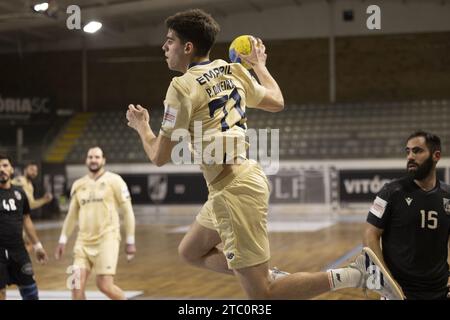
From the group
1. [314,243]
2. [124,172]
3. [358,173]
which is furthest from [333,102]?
[314,243]

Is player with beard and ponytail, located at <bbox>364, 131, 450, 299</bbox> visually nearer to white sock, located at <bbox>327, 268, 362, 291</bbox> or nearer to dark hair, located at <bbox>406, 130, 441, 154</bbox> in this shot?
dark hair, located at <bbox>406, 130, 441, 154</bbox>

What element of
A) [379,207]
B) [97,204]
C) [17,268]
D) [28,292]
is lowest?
[28,292]

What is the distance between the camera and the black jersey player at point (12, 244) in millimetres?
6785

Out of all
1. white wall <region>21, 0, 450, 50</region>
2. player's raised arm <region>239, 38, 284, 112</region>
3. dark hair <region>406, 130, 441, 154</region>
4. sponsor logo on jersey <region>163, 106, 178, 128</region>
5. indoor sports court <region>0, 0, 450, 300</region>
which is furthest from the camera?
indoor sports court <region>0, 0, 450, 300</region>

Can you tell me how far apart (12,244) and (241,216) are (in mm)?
3575

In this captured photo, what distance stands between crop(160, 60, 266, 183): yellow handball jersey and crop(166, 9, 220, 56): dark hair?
0.12 metres

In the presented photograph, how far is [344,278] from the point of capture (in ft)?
13.9

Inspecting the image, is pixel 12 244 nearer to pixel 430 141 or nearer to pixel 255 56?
pixel 255 56

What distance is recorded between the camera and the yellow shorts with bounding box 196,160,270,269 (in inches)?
161

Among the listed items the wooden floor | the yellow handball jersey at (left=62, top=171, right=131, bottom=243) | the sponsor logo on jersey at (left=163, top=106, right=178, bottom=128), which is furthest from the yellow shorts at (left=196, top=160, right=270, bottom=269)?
the yellow handball jersey at (left=62, top=171, right=131, bottom=243)

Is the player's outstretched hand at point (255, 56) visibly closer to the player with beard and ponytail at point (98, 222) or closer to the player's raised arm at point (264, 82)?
the player's raised arm at point (264, 82)

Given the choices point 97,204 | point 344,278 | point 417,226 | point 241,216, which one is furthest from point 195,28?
point 97,204

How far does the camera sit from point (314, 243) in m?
14.5
